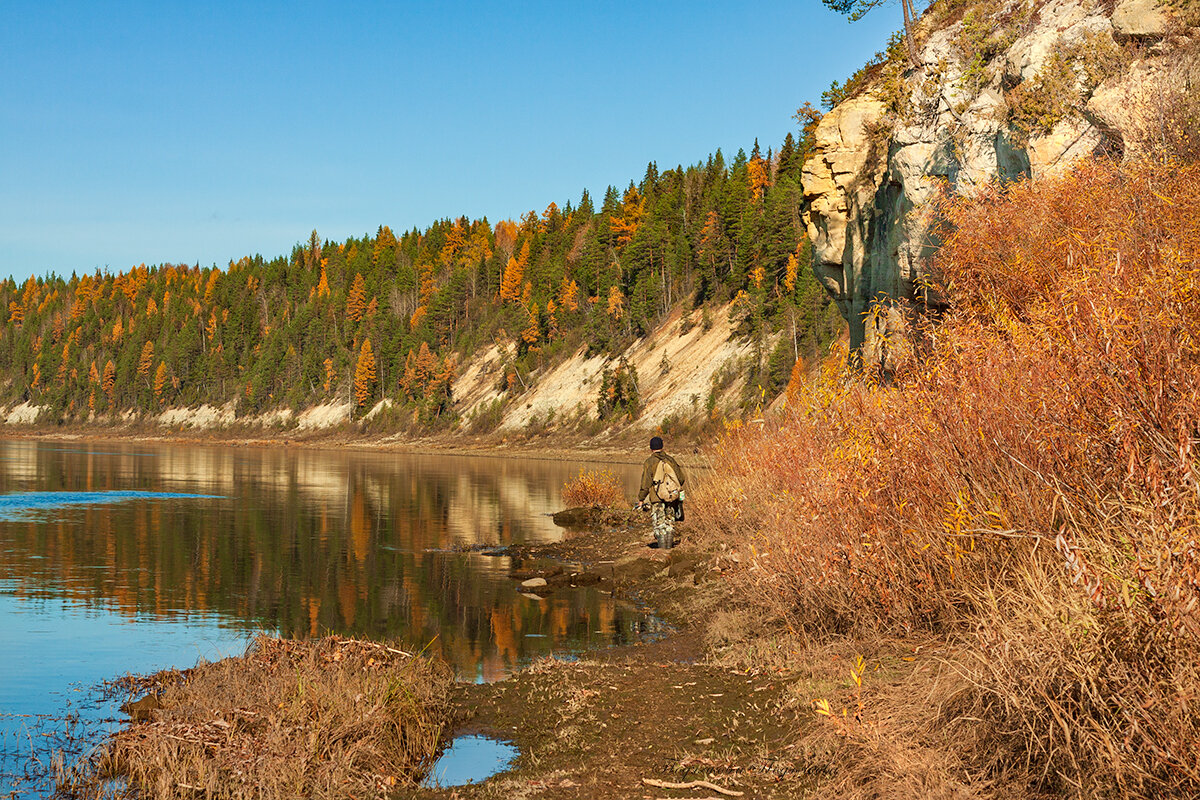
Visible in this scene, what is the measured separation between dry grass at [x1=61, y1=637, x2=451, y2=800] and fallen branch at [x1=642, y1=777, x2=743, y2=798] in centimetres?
215

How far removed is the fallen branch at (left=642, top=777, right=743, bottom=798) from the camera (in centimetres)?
697

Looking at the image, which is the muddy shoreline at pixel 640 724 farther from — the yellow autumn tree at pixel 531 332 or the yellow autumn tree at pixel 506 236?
the yellow autumn tree at pixel 506 236

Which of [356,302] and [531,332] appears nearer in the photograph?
[531,332]

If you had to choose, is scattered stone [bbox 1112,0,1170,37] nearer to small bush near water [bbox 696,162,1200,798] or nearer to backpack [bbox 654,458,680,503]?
small bush near water [bbox 696,162,1200,798]

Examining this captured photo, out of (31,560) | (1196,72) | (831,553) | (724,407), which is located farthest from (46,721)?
(724,407)

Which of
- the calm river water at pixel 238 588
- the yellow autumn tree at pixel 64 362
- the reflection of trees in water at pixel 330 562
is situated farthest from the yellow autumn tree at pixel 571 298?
the yellow autumn tree at pixel 64 362

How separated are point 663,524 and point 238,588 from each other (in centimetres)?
896

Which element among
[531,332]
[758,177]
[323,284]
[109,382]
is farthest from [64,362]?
[758,177]

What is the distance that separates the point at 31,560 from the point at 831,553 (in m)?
20.4

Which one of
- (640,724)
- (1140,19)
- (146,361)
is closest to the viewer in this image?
(640,724)

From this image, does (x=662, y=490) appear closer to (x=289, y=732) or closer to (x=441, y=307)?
(x=289, y=732)

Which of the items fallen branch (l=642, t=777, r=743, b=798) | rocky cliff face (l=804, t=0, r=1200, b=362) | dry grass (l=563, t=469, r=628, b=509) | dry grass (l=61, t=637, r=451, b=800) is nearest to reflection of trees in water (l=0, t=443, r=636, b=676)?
dry grass (l=563, t=469, r=628, b=509)

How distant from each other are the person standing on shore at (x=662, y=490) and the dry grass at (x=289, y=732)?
9.77m

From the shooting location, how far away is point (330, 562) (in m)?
23.0
